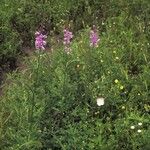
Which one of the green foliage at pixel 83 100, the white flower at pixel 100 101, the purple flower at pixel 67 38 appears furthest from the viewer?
the purple flower at pixel 67 38

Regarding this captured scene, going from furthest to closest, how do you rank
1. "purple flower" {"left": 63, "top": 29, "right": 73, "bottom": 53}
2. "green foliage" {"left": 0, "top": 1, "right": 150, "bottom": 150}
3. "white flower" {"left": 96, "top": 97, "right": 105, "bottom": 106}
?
1. "purple flower" {"left": 63, "top": 29, "right": 73, "bottom": 53}
2. "white flower" {"left": 96, "top": 97, "right": 105, "bottom": 106}
3. "green foliage" {"left": 0, "top": 1, "right": 150, "bottom": 150}

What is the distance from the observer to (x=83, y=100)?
4898mm

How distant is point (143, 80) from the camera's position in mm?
5016

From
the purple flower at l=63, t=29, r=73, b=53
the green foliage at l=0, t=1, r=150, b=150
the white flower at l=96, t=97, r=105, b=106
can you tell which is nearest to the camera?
the green foliage at l=0, t=1, r=150, b=150

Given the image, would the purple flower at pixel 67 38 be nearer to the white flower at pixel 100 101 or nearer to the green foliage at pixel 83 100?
the green foliage at pixel 83 100

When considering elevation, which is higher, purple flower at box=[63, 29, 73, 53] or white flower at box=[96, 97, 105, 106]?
purple flower at box=[63, 29, 73, 53]

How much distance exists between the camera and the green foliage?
445cm

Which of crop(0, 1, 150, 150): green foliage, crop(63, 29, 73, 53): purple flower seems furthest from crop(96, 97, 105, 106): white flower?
crop(63, 29, 73, 53): purple flower

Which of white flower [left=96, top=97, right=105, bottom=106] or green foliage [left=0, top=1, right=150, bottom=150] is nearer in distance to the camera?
green foliage [left=0, top=1, right=150, bottom=150]

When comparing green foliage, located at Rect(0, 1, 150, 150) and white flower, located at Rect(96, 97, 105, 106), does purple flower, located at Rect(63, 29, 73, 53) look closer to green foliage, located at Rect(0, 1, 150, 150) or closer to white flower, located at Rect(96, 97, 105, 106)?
green foliage, located at Rect(0, 1, 150, 150)

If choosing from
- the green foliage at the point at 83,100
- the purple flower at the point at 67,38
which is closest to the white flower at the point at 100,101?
the green foliage at the point at 83,100

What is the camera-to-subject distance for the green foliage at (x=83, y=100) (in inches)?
175

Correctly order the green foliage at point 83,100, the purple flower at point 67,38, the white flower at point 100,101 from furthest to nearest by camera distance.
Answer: the purple flower at point 67,38 < the white flower at point 100,101 < the green foliage at point 83,100

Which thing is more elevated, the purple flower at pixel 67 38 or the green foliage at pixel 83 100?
the purple flower at pixel 67 38
